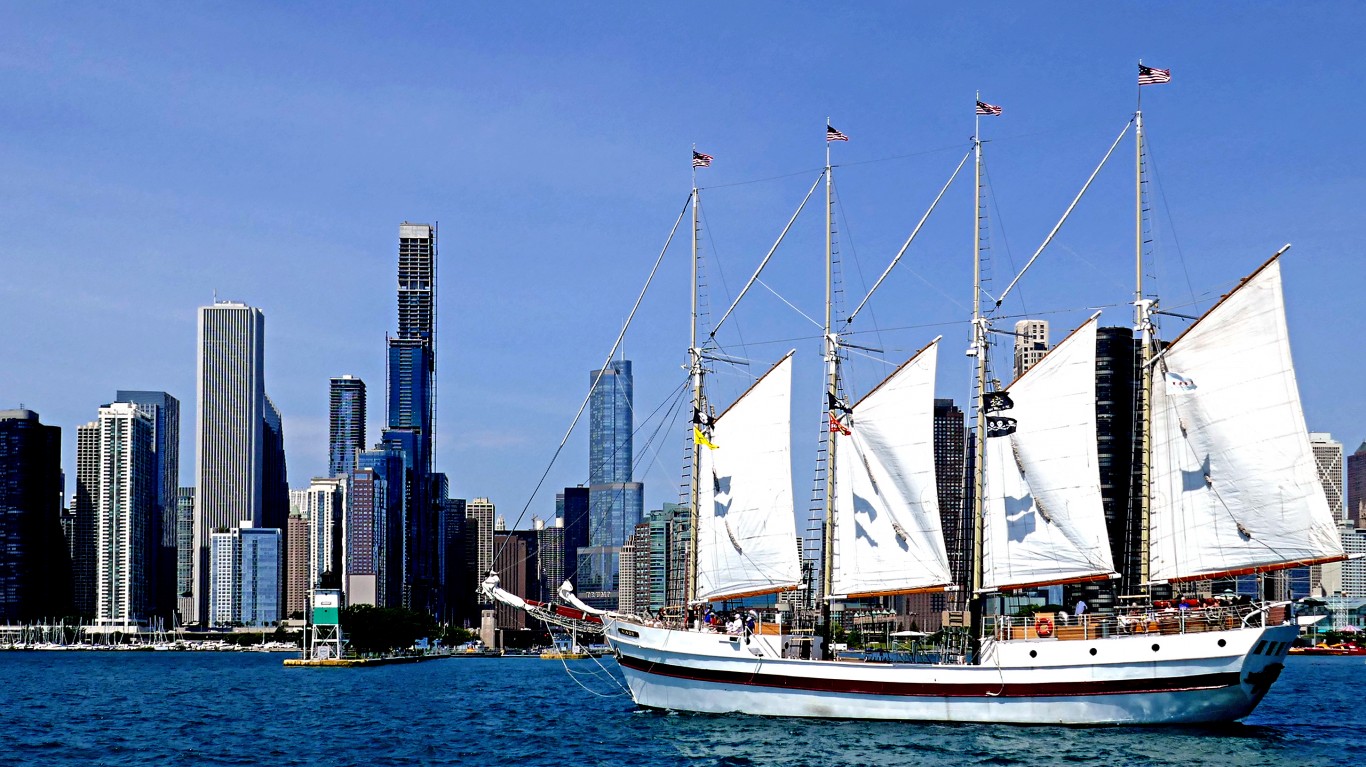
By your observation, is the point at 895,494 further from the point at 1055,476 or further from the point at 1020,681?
the point at 1020,681

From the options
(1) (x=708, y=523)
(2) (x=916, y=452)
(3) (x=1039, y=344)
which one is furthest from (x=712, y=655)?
(3) (x=1039, y=344)

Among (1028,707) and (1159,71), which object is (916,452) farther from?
(1159,71)

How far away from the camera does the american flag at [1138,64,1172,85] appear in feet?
219

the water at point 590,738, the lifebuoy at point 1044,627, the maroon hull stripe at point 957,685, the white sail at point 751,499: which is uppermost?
the white sail at point 751,499

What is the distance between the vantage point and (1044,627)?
64938mm

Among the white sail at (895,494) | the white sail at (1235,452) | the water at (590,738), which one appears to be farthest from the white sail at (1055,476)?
the water at (590,738)

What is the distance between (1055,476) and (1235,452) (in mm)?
7636

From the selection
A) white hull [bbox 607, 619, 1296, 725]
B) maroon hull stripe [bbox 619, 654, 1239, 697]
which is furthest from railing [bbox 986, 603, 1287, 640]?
maroon hull stripe [bbox 619, 654, 1239, 697]

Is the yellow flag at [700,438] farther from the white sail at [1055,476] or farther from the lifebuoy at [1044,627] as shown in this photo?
the lifebuoy at [1044,627]

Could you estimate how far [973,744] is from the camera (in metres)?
60.3

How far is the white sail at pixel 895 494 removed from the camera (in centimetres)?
7081

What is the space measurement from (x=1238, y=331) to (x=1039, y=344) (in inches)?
3831

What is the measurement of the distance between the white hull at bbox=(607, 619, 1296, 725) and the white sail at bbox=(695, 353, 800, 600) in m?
4.87

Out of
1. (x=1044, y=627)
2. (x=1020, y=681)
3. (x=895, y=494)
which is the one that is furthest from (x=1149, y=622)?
(x=895, y=494)
